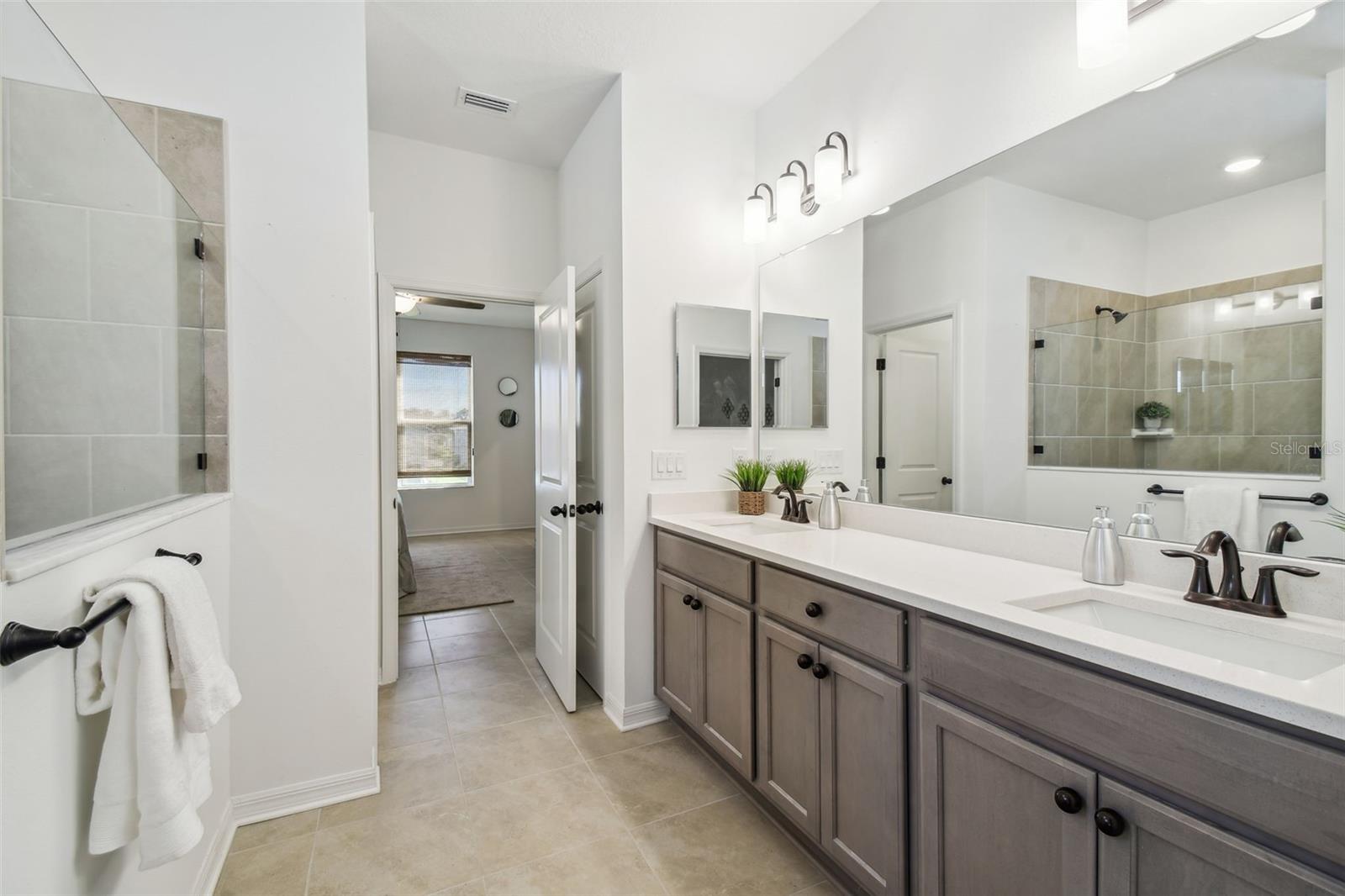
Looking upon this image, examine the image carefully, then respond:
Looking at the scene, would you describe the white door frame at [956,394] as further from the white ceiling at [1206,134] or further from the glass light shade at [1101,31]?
the glass light shade at [1101,31]

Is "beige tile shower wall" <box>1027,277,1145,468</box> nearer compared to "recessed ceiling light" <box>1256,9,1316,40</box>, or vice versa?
"recessed ceiling light" <box>1256,9,1316,40</box>

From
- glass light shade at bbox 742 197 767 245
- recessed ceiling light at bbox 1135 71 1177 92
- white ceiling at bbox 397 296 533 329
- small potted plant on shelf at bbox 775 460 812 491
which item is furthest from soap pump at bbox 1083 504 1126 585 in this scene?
white ceiling at bbox 397 296 533 329

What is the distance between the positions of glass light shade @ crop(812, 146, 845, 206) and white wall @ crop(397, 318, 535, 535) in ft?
19.4

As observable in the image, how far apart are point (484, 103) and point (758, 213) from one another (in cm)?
136

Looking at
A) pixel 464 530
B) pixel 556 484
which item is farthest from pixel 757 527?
pixel 464 530

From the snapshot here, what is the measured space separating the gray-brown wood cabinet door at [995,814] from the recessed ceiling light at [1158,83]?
1486 mm

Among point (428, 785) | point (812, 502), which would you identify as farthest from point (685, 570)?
point (428, 785)

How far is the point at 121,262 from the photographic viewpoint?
138 cm

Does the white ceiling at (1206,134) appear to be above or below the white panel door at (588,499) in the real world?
above

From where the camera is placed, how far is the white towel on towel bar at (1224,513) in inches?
49.4

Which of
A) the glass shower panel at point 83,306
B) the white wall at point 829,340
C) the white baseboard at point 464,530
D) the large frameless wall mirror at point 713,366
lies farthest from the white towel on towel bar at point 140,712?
the white baseboard at point 464,530

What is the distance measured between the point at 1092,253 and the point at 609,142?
6.39 ft

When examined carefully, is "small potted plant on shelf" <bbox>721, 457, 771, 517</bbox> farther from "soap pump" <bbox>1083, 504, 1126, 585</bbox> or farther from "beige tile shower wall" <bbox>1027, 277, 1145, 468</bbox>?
"soap pump" <bbox>1083, 504, 1126, 585</bbox>

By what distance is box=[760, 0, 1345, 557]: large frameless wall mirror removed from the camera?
1.18 m
